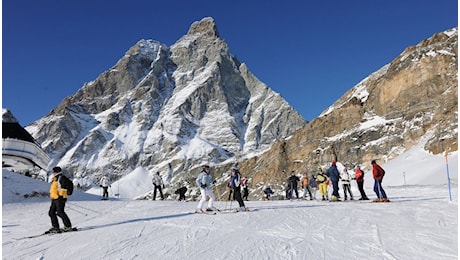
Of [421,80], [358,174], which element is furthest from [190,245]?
[421,80]

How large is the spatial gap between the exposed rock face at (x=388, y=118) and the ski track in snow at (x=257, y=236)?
43076mm

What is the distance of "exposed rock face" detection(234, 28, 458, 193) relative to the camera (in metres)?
61.9

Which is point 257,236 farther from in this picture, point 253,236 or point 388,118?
point 388,118

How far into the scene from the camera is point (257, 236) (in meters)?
9.04

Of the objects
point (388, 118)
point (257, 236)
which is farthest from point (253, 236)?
point (388, 118)

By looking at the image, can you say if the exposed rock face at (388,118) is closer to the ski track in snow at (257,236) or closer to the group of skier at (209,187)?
the group of skier at (209,187)

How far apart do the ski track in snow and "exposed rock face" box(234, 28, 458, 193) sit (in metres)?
43.1

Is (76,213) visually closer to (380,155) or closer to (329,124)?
(380,155)

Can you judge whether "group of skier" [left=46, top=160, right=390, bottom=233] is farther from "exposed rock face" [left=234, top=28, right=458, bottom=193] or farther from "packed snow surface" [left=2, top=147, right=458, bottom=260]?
"exposed rock face" [left=234, top=28, right=458, bottom=193]

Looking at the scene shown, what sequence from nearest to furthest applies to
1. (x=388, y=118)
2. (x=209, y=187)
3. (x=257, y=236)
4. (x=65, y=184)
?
(x=257, y=236)
(x=65, y=184)
(x=209, y=187)
(x=388, y=118)

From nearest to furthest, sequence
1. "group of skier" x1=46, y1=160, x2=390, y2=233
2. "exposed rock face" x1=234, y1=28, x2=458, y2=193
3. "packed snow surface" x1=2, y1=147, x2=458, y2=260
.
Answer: "packed snow surface" x1=2, y1=147, x2=458, y2=260 → "group of skier" x1=46, y1=160, x2=390, y2=233 → "exposed rock face" x1=234, y1=28, x2=458, y2=193

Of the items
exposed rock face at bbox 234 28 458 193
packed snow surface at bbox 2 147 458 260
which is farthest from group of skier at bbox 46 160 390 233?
exposed rock face at bbox 234 28 458 193

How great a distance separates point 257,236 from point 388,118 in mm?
67143

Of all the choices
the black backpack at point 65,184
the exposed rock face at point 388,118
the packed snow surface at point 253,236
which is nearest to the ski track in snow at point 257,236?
the packed snow surface at point 253,236
